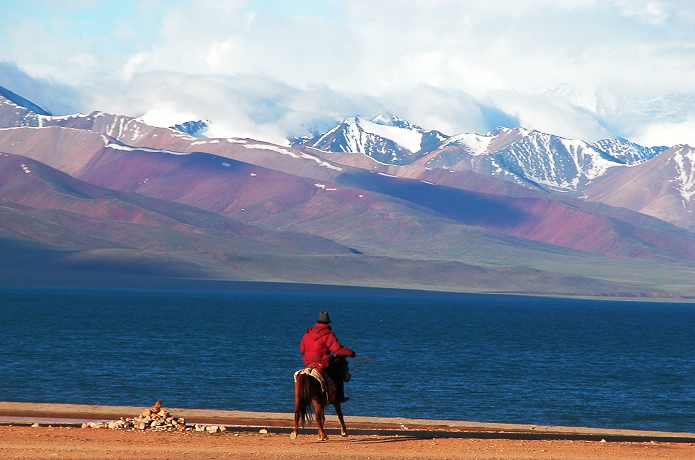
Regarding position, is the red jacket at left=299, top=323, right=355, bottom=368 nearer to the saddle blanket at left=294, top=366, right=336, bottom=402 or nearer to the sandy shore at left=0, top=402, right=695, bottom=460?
the saddle blanket at left=294, top=366, right=336, bottom=402

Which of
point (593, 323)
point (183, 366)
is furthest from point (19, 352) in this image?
point (593, 323)

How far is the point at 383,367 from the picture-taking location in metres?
58.5

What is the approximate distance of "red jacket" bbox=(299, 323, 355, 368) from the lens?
20859mm

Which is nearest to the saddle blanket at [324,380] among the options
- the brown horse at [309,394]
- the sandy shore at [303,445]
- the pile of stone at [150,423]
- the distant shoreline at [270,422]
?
the brown horse at [309,394]

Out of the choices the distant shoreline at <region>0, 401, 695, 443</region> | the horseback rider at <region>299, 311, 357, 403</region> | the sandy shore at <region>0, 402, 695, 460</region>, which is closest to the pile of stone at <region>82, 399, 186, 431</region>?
the sandy shore at <region>0, 402, 695, 460</region>

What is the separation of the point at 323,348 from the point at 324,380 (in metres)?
0.62

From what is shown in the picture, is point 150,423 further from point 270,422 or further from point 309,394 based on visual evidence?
point 270,422

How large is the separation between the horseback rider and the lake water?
16428 mm

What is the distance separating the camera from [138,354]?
6175 centimetres

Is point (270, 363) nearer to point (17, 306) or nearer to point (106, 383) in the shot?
point (106, 383)

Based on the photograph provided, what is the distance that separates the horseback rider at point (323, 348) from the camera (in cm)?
2083

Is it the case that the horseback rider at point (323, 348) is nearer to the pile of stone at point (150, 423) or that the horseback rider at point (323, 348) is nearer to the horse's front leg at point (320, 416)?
the horse's front leg at point (320, 416)

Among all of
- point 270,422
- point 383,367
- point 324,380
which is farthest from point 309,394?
point 383,367

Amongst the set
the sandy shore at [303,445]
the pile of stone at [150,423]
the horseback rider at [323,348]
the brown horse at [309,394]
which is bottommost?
the sandy shore at [303,445]
